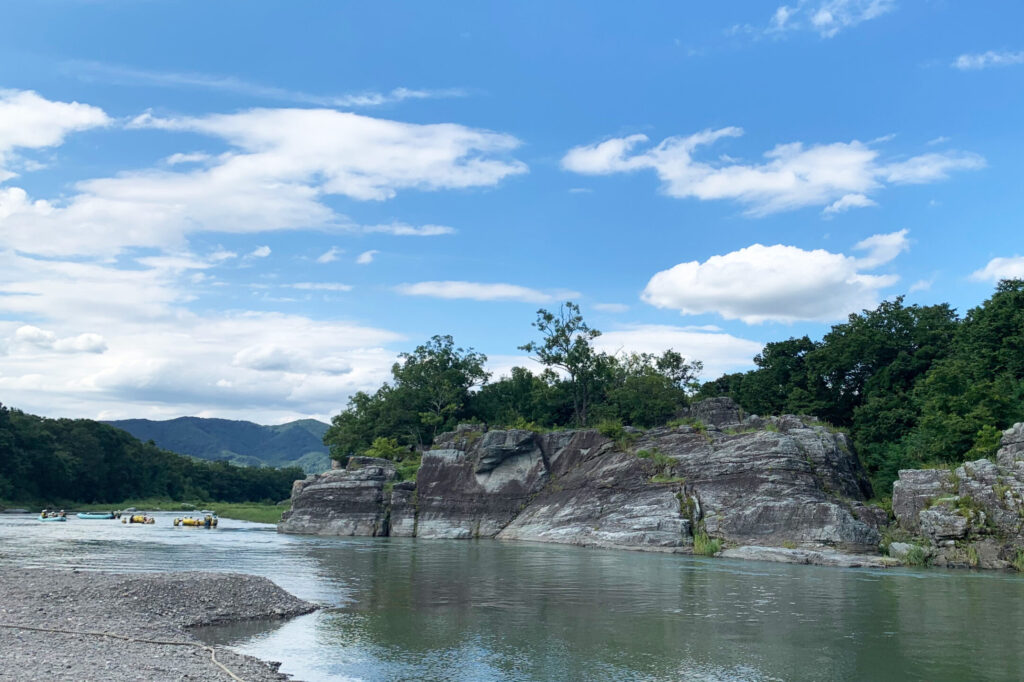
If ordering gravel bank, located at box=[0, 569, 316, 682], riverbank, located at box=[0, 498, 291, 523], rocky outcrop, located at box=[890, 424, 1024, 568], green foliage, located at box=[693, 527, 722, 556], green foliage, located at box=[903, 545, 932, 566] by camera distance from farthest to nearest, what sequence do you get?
1. riverbank, located at box=[0, 498, 291, 523]
2. green foliage, located at box=[693, 527, 722, 556]
3. green foliage, located at box=[903, 545, 932, 566]
4. rocky outcrop, located at box=[890, 424, 1024, 568]
5. gravel bank, located at box=[0, 569, 316, 682]

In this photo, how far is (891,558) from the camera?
5094cm

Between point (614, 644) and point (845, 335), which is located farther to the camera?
point (845, 335)

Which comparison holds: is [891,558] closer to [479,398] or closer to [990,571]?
[990,571]

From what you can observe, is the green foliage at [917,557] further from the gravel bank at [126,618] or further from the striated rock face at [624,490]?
the gravel bank at [126,618]

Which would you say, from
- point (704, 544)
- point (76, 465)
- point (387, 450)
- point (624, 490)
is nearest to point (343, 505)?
point (387, 450)

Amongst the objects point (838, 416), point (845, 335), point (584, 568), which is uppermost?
point (845, 335)

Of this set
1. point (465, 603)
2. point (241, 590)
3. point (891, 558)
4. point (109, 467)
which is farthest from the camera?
point (109, 467)

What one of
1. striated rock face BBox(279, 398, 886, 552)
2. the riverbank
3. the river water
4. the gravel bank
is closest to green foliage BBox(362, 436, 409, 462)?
striated rock face BBox(279, 398, 886, 552)

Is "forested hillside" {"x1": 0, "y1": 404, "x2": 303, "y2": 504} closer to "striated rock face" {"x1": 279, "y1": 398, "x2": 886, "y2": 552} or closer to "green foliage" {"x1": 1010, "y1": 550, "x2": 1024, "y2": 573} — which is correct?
"striated rock face" {"x1": 279, "y1": 398, "x2": 886, "y2": 552}

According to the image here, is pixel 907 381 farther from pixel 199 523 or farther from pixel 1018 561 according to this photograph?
pixel 199 523

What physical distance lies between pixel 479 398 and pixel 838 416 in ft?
166

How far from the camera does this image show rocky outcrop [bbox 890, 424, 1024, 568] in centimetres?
4838

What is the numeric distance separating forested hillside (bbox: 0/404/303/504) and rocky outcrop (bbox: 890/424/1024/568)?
464 feet

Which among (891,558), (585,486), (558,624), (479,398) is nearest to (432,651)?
(558,624)
